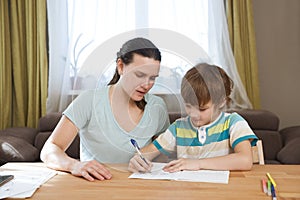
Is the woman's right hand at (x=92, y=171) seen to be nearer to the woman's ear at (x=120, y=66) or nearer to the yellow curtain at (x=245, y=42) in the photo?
the woman's ear at (x=120, y=66)

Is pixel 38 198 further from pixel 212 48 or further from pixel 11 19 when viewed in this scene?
pixel 11 19

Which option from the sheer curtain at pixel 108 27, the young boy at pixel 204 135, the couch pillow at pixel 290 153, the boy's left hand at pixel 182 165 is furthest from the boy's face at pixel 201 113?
the sheer curtain at pixel 108 27

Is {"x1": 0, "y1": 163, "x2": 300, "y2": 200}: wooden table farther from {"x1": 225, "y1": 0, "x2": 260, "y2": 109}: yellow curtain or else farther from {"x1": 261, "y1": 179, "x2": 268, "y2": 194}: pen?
{"x1": 225, "y1": 0, "x2": 260, "y2": 109}: yellow curtain

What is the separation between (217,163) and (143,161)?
241 mm

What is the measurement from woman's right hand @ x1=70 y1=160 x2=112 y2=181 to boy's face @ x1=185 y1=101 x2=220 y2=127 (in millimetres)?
305

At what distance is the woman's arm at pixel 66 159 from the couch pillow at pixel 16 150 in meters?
1.23

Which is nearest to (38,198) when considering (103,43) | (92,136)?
(92,136)

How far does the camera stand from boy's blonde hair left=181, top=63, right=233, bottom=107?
1.28m

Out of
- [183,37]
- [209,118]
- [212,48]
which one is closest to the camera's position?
[183,37]

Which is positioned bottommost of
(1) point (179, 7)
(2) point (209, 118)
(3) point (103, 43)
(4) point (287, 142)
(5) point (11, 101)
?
(4) point (287, 142)

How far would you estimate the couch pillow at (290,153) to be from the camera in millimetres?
2648

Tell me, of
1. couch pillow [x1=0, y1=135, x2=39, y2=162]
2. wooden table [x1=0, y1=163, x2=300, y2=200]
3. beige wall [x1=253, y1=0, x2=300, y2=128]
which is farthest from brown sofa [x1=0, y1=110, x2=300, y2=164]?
wooden table [x1=0, y1=163, x2=300, y2=200]

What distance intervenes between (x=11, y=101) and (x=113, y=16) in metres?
1.06

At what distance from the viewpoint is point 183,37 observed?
4.18 ft
